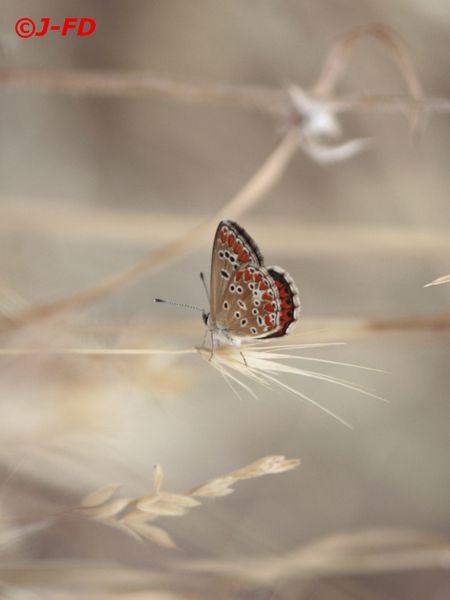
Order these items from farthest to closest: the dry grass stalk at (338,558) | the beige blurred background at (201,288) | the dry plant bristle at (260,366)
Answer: the beige blurred background at (201,288)
the dry grass stalk at (338,558)
the dry plant bristle at (260,366)

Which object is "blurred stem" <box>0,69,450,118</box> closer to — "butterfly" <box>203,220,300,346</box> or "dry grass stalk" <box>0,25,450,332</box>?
"dry grass stalk" <box>0,25,450,332</box>

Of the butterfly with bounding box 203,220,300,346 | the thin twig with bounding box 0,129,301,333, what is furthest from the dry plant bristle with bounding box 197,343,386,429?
the thin twig with bounding box 0,129,301,333

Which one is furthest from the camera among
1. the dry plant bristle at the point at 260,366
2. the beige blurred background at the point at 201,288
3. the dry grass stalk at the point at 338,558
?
the beige blurred background at the point at 201,288

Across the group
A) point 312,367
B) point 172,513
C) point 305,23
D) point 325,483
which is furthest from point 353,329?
point 305,23

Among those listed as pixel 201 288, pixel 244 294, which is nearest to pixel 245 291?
pixel 244 294

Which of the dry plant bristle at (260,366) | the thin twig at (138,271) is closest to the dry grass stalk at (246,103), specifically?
the thin twig at (138,271)

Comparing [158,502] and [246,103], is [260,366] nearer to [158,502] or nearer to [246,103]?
[158,502]

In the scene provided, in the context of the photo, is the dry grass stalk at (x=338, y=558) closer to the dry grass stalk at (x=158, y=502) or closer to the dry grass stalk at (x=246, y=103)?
the dry grass stalk at (x=158, y=502)
